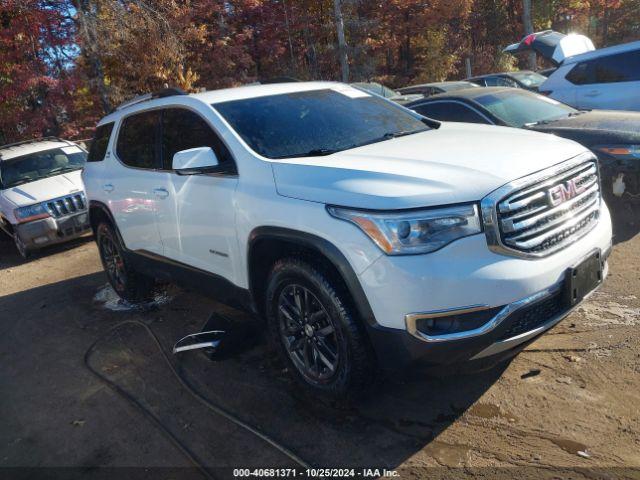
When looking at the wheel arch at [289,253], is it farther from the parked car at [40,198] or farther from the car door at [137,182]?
the parked car at [40,198]

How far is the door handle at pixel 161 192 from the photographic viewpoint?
4.21 metres

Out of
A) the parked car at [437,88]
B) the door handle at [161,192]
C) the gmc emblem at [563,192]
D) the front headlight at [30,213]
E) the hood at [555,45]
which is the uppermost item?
the hood at [555,45]

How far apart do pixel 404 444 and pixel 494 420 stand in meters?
0.53

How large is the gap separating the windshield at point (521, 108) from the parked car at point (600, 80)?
2.27 metres

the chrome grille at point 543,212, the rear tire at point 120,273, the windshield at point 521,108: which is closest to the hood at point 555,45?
the windshield at point 521,108

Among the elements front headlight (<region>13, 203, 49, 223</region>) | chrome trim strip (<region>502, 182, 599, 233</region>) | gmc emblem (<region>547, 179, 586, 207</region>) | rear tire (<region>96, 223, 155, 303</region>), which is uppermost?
gmc emblem (<region>547, 179, 586, 207</region>)

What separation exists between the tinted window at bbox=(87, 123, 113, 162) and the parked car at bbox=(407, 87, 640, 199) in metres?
3.96

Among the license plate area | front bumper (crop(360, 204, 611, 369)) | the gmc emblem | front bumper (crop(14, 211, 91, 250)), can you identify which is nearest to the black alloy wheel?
front bumper (crop(360, 204, 611, 369))

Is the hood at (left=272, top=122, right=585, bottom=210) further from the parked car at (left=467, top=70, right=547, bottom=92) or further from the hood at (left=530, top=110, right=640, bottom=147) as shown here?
the parked car at (left=467, top=70, right=547, bottom=92)

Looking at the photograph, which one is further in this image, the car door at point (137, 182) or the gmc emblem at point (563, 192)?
the car door at point (137, 182)

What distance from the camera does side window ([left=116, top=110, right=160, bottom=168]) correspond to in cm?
454

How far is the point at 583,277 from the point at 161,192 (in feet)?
9.95

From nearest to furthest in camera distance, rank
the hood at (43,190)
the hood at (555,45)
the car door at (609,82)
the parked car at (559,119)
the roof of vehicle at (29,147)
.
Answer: the parked car at (559,119), the hood at (43,190), the car door at (609,82), the roof of vehicle at (29,147), the hood at (555,45)

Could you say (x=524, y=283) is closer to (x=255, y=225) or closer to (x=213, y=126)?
(x=255, y=225)
